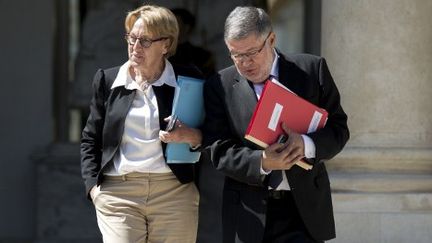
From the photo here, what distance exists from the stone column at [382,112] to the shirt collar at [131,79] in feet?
5.46

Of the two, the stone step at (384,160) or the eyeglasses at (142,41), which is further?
the stone step at (384,160)

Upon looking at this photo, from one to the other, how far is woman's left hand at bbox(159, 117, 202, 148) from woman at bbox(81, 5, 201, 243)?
129mm

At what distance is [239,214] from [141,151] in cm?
65

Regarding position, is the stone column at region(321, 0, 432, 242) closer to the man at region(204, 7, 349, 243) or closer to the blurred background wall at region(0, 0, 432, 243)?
the blurred background wall at region(0, 0, 432, 243)

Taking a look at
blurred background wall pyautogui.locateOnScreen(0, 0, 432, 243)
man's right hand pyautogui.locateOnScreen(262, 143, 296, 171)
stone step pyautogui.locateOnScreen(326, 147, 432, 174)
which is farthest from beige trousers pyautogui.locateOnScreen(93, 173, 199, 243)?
Answer: blurred background wall pyautogui.locateOnScreen(0, 0, 432, 243)

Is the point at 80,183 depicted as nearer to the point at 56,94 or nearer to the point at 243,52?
the point at 56,94

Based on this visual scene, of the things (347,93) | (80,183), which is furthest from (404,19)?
(80,183)

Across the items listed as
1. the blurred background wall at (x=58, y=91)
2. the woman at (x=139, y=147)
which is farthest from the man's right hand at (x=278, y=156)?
the blurred background wall at (x=58, y=91)

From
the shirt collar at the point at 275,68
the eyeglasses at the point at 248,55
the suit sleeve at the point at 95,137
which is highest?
the eyeglasses at the point at 248,55

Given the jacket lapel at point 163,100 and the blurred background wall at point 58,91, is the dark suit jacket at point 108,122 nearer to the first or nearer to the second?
the jacket lapel at point 163,100

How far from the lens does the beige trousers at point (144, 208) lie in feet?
15.0

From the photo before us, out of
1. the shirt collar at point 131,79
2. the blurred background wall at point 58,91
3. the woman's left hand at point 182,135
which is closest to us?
the woman's left hand at point 182,135

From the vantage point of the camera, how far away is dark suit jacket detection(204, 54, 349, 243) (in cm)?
406

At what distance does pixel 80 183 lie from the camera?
710 cm
